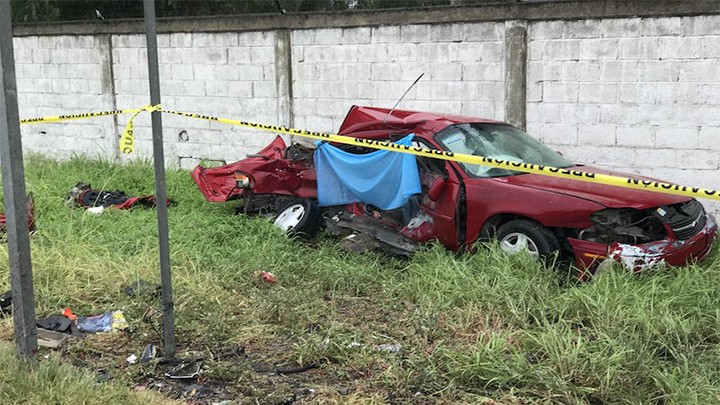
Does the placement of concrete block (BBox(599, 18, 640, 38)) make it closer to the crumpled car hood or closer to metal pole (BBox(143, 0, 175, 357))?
the crumpled car hood

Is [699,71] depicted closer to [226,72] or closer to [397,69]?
[397,69]

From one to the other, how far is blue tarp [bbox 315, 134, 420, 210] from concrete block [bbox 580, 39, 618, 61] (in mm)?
2653

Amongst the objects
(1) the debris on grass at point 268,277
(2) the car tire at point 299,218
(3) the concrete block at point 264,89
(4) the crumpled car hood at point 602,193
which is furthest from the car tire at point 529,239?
(3) the concrete block at point 264,89

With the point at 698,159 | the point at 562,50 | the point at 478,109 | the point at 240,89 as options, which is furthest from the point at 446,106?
the point at 240,89

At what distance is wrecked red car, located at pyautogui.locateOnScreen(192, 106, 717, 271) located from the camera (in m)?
5.29

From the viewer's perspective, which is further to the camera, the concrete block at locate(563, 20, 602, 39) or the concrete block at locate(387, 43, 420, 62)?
the concrete block at locate(387, 43, 420, 62)

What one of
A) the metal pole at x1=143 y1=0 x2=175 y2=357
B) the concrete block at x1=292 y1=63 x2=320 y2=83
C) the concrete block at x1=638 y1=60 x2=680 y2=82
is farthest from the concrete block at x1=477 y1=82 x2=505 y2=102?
the metal pole at x1=143 y1=0 x2=175 y2=357

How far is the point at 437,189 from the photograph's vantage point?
605cm

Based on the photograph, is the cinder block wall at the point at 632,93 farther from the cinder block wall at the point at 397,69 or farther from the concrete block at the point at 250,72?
the concrete block at the point at 250,72

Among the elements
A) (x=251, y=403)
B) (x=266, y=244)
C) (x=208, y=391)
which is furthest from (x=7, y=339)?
(x=266, y=244)

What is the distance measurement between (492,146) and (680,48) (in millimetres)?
Result: 2597

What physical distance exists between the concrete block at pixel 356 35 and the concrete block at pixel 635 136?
3513 millimetres

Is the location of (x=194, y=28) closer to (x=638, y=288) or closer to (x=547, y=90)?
(x=547, y=90)

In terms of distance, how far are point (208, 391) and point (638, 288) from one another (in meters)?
3.14
